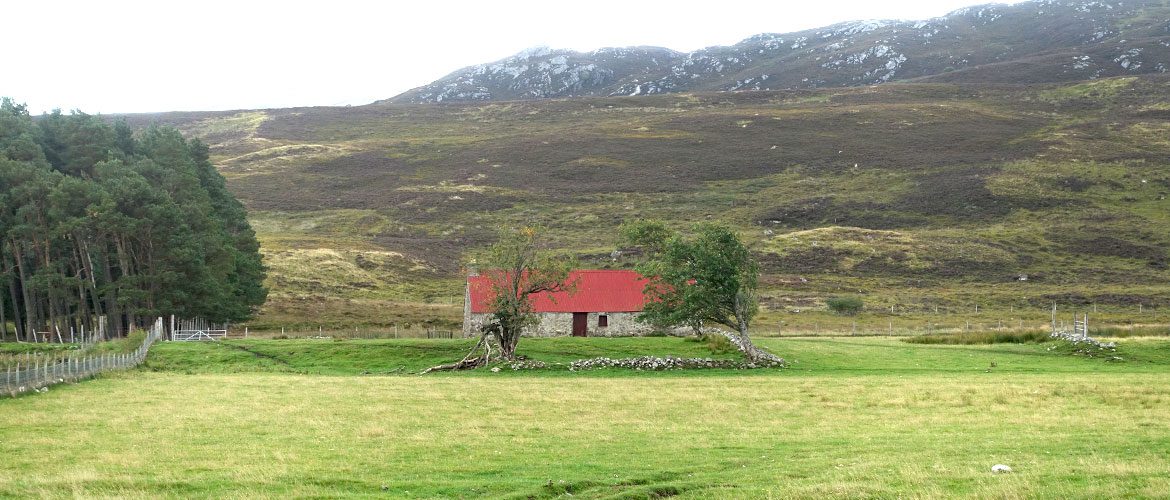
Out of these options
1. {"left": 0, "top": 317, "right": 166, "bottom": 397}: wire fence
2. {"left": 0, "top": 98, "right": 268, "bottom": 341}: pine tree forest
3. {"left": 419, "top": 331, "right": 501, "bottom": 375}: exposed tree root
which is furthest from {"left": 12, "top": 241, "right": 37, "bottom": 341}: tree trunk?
{"left": 419, "top": 331, "right": 501, "bottom": 375}: exposed tree root

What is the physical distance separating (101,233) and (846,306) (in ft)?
212

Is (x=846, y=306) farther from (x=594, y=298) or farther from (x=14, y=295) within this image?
(x=14, y=295)

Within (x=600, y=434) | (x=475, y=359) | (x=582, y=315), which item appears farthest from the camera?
(x=582, y=315)

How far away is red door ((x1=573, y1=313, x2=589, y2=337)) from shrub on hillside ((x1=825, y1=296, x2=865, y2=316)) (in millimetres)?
33073

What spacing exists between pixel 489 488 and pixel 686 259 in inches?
1504

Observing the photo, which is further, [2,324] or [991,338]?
[2,324]

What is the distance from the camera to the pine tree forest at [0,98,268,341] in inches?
2290

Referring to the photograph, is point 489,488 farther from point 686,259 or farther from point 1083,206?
point 1083,206

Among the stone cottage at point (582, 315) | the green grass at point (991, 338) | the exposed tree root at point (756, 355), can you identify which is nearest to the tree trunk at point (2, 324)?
the stone cottage at point (582, 315)

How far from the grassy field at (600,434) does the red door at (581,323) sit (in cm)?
2098

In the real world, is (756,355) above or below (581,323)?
above

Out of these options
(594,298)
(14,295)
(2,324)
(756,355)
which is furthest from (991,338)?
(2,324)

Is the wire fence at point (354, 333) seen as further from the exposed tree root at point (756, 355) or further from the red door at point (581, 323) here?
the exposed tree root at point (756, 355)

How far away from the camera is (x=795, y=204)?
143375mm
